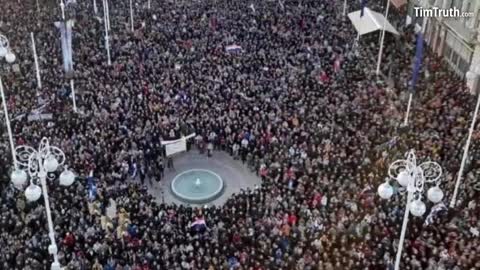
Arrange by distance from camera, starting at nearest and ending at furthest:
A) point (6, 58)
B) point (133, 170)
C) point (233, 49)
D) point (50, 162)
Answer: point (50, 162) → point (6, 58) → point (133, 170) → point (233, 49)

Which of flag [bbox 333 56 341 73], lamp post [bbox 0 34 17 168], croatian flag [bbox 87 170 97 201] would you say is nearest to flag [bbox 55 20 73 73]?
lamp post [bbox 0 34 17 168]

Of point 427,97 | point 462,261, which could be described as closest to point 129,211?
point 462,261

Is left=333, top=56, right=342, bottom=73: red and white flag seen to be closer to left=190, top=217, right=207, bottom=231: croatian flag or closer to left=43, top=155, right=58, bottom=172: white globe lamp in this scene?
left=190, top=217, right=207, bottom=231: croatian flag

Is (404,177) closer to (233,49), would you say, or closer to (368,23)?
(233,49)

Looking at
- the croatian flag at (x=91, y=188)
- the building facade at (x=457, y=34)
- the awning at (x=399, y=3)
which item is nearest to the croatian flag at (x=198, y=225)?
the croatian flag at (x=91, y=188)

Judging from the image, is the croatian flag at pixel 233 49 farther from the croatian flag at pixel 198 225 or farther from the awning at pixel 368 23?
the croatian flag at pixel 198 225

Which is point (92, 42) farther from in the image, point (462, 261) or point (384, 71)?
point (462, 261)

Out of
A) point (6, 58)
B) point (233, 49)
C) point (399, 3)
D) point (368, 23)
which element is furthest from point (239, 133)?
point (399, 3)
